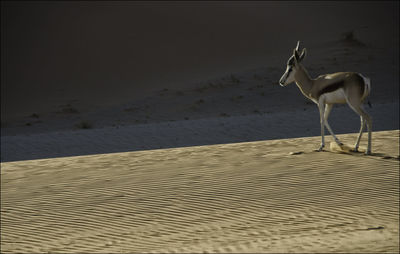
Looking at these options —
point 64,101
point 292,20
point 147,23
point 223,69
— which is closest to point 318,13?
point 292,20

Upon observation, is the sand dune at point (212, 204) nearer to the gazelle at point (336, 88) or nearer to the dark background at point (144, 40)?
the gazelle at point (336, 88)

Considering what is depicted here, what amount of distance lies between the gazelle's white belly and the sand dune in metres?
1.15

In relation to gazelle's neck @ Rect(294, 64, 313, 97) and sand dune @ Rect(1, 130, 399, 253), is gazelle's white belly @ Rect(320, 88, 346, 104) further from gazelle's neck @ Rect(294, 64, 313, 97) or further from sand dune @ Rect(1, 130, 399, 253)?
sand dune @ Rect(1, 130, 399, 253)

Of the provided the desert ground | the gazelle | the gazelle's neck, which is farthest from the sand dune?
the gazelle's neck

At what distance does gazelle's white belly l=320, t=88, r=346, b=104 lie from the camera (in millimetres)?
8180

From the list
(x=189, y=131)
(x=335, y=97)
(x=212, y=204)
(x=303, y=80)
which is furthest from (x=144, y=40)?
(x=212, y=204)

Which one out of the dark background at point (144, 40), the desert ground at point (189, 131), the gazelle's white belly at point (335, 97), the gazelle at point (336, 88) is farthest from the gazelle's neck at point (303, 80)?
the dark background at point (144, 40)

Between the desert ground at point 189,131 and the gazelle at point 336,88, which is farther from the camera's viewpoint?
the gazelle at point 336,88

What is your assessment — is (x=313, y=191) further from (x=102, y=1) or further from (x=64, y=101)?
(x=102, y=1)

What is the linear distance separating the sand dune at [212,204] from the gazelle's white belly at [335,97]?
1150mm

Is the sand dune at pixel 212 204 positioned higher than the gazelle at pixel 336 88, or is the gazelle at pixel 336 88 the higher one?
the gazelle at pixel 336 88

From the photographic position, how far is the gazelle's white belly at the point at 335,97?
818 cm

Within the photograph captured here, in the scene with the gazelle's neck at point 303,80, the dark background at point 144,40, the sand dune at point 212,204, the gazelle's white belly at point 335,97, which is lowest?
the sand dune at point 212,204

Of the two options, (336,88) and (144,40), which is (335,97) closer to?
(336,88)
